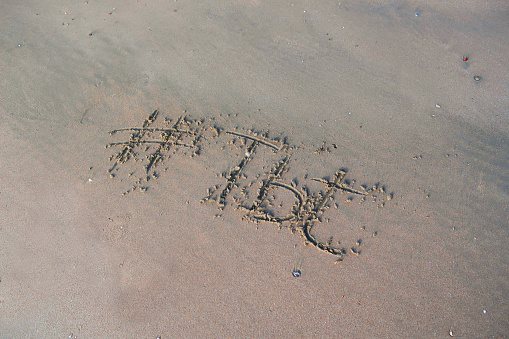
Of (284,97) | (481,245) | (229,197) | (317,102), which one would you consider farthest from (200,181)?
(481,245)

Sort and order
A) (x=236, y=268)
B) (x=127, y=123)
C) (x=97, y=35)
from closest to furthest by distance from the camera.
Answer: (x=236, y=268) → (x=127, y=123) → (x=97, y=35)

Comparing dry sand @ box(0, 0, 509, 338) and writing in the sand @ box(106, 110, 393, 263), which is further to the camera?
writing in the sand @ box(106, 110, 393, 263)

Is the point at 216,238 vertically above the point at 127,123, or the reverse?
the point at 127,123

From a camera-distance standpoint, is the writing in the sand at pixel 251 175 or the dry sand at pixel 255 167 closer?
the dry sand at pixel 255 167

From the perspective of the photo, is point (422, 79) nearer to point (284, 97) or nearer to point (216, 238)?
point (284, 97)

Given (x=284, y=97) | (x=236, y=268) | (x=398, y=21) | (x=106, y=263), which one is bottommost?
(x=106, y=263)

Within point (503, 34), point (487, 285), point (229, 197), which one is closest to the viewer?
point (487, 285)

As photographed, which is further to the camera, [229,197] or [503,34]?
[503,34]

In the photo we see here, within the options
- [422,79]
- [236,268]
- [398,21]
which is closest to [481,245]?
[422,79]
